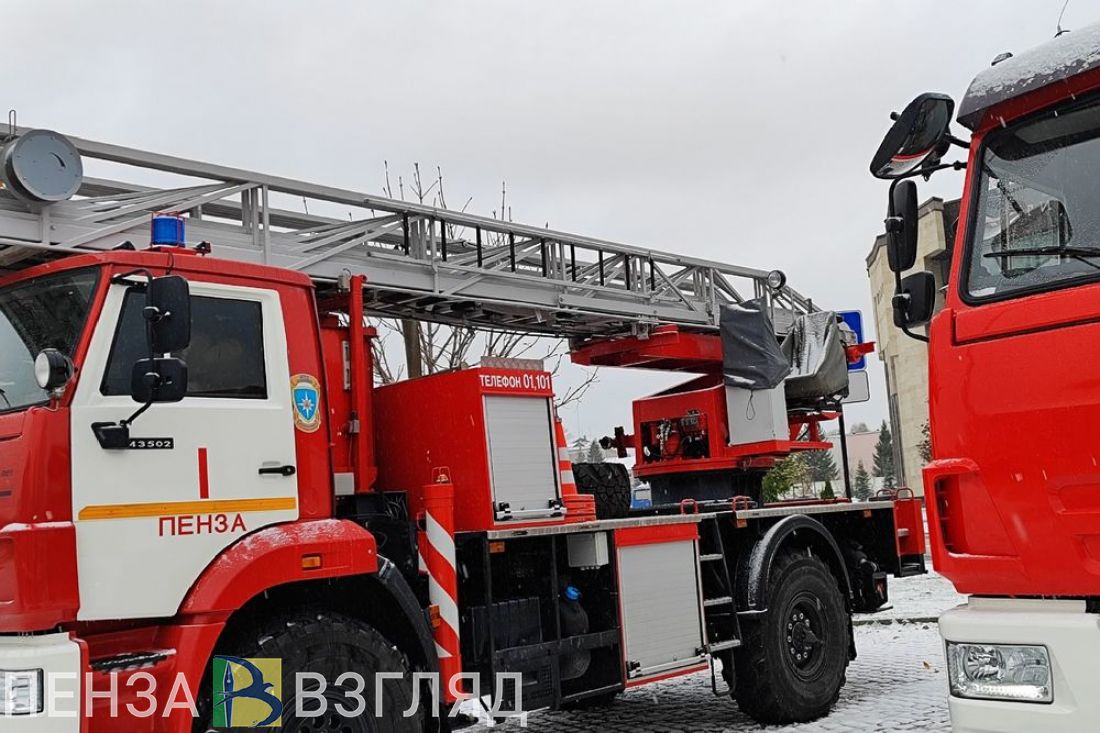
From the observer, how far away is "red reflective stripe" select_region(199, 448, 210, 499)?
15.7ft

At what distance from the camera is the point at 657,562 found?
7.02m

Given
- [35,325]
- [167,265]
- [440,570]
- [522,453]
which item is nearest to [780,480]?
[522,453]

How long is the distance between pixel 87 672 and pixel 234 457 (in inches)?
44.1

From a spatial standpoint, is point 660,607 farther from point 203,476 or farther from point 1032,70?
point 1032,70

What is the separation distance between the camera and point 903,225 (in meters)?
4.40

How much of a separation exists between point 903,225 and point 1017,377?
0.90m

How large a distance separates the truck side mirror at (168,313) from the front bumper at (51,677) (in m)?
1.20

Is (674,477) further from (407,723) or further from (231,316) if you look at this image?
(231,316)

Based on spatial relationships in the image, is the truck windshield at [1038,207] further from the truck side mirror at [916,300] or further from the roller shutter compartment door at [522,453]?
the roller shutter compartment door at [522,453]

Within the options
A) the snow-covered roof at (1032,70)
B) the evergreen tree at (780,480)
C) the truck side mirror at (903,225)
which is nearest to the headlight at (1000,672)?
the truck side mirror at (903,225)

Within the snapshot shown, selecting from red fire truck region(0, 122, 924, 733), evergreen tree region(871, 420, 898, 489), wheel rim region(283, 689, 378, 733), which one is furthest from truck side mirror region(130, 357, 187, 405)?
evergreen tree region(871, 420, 898, 489)

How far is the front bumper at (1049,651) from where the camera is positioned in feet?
11.1

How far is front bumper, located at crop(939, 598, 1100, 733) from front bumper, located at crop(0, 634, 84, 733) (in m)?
3.22

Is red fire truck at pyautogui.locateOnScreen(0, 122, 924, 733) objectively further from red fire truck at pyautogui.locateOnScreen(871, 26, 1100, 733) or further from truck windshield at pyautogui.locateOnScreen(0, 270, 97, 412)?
red fire truck at pyautogui.locateOnScreen(871, 26, 1100, 733)
